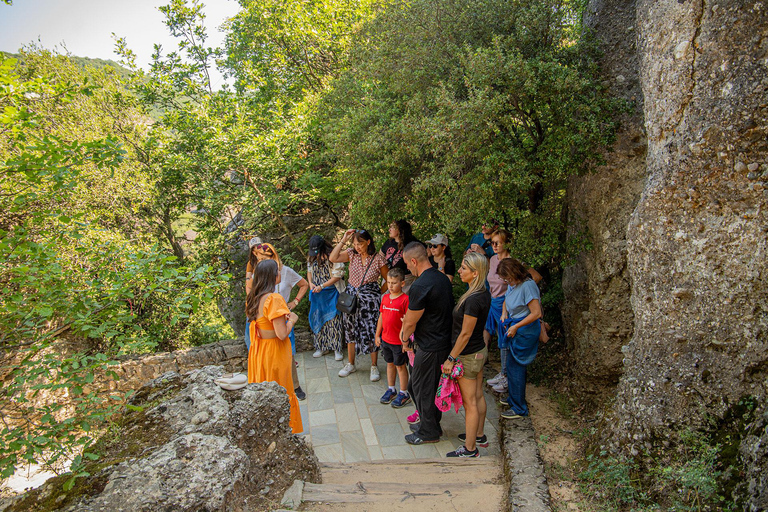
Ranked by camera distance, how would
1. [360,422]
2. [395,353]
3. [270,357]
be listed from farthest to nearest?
[360,422]
[395,353]
[270,357]

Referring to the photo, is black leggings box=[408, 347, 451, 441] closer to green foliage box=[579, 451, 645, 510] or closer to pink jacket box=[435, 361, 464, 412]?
pink jacket box=[435, 361, 464, 412]

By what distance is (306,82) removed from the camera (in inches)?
472

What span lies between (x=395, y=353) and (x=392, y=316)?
49cm

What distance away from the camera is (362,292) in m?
6.89

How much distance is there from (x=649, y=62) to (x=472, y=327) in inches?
112

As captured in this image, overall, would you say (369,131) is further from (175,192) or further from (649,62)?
(175,192)

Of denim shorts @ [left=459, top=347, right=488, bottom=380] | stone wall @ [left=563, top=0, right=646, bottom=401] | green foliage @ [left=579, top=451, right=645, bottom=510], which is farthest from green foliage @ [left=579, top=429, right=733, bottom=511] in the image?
stone wall @ [left=563, top=0, right=646, bottom=401]

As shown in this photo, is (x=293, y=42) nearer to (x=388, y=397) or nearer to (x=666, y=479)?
(x=388, y=397)

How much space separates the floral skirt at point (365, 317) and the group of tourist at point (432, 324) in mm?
185

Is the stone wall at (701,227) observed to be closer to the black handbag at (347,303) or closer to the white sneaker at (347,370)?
the black handbag at (347,303)

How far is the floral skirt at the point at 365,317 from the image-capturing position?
6.91 m

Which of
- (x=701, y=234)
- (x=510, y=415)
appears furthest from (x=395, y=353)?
(x=701, y=234)

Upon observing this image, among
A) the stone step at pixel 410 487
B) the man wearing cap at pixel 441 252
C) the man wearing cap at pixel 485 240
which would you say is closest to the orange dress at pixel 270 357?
the stone step at pixel 410 487

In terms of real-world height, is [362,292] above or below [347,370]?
above
